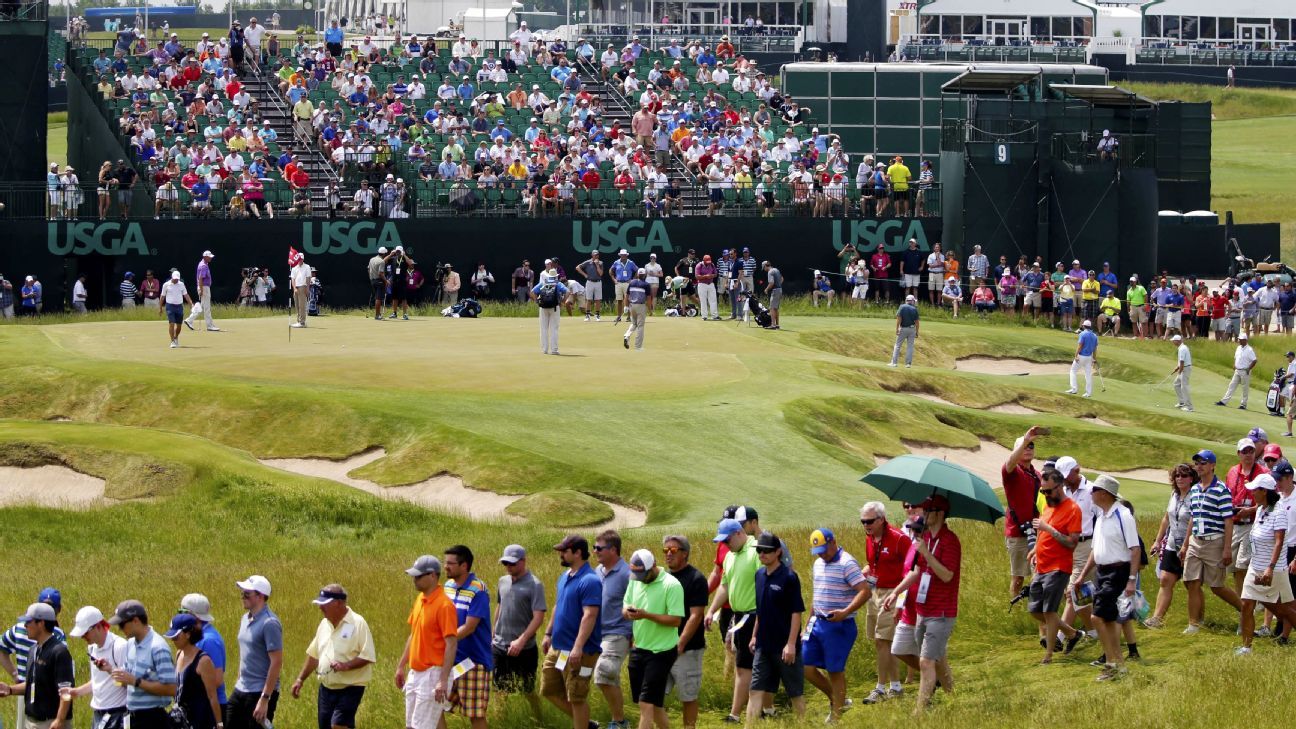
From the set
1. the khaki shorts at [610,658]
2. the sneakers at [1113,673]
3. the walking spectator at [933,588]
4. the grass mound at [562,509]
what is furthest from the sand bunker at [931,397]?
the khaki shorts at [610,658]

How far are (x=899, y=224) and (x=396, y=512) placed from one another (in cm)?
2932

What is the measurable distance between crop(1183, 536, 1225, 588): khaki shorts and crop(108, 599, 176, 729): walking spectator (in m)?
10.5

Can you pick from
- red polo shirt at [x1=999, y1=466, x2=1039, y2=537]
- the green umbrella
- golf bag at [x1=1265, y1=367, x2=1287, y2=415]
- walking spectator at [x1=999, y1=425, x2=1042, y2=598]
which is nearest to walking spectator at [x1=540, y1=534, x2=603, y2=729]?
the green umbrella

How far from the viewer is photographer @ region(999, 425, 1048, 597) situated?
19641mm

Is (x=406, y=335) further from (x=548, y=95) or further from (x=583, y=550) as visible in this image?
(x=583, y=550)

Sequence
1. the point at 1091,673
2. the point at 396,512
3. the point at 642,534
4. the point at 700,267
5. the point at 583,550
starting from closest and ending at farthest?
1. the point at 583,550
2. the point at 1091,673
3. the point at 642,534
4. the point at 396,512
5. the point at 700,267

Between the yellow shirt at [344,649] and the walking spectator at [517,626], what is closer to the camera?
the yellow shirt at [344,649]

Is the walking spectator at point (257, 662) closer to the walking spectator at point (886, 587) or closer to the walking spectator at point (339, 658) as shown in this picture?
the walking spectator at point (339, 658)

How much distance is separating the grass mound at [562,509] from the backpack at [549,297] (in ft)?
28.8

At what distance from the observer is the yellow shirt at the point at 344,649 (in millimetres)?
15086

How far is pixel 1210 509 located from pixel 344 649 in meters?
9.29

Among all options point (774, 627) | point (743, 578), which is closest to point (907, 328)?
point (743, 578)

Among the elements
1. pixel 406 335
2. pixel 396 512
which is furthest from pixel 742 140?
pixel 396 512

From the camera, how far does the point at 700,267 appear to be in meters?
47.4
